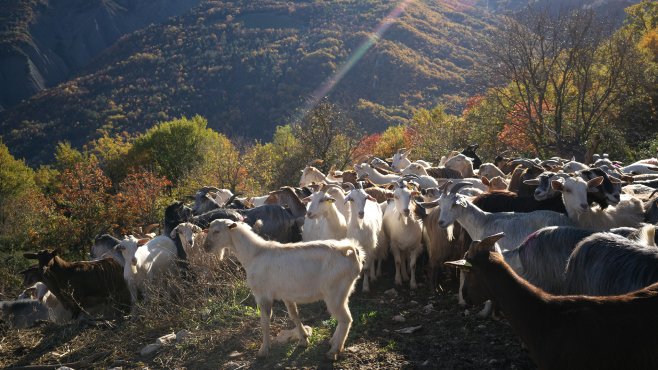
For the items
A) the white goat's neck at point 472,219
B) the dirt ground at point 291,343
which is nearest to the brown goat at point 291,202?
the dirt ground at point 291,343

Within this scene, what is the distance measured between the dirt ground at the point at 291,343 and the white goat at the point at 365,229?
364 millimetres

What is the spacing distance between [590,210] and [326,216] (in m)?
4.01

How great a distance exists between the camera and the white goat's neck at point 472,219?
7732mm

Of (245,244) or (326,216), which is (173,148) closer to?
(326,216)

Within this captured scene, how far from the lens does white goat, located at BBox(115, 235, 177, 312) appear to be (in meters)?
9.74

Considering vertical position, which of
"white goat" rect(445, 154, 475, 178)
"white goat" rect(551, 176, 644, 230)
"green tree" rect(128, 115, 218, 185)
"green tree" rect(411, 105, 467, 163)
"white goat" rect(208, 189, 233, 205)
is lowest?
"green tree" rect(128, 115, 218, 185)

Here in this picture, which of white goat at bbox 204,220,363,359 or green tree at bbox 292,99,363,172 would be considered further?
green tree at bbox 292,99,363,172

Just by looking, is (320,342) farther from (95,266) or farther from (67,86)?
(67,86)

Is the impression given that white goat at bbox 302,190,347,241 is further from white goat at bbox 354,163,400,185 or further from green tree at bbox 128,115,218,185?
green tree at bbox 128,115,218,185

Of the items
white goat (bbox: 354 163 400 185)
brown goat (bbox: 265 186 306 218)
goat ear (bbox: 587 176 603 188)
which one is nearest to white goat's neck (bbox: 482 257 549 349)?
goat ear (bbox: 587 176 603 188)

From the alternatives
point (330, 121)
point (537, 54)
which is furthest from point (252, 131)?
point (537, 54)

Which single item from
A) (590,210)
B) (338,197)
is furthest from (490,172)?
(590,210)

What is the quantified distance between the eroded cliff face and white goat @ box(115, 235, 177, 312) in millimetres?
92589

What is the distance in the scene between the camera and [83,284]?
400 inches
